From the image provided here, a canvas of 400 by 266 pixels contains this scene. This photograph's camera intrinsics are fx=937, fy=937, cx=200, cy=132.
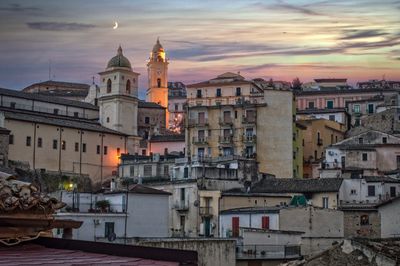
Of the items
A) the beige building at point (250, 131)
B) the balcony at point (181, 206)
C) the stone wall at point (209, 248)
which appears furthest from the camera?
the beige building at point (250, 131)

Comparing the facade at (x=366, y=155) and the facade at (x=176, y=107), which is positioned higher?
the facade at (x=176, y=107)

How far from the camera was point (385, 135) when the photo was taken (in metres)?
74.7

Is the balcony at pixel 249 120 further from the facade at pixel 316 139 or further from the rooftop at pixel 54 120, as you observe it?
the rooftop at pixel 54 120

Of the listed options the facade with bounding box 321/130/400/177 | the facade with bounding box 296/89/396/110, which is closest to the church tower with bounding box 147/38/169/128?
the facade with bounding box 296/89/396/110

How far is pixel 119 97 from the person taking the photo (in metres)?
98.7

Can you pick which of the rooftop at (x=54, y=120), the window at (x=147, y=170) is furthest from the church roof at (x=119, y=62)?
the window at (x=147, y=170)

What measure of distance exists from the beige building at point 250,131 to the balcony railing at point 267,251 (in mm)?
31875

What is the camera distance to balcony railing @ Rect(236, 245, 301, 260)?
41.0m

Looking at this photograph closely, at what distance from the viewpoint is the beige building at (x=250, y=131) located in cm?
7631

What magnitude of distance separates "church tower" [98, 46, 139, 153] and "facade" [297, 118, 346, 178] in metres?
19.4

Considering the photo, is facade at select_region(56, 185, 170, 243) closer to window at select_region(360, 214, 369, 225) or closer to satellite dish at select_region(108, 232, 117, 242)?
satellite dish at select_region(108, 232, 117, 242)

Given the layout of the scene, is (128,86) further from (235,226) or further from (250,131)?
(235,226)

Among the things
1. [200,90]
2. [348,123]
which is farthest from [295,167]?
[200,90]

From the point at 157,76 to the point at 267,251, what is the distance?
9486 cm
